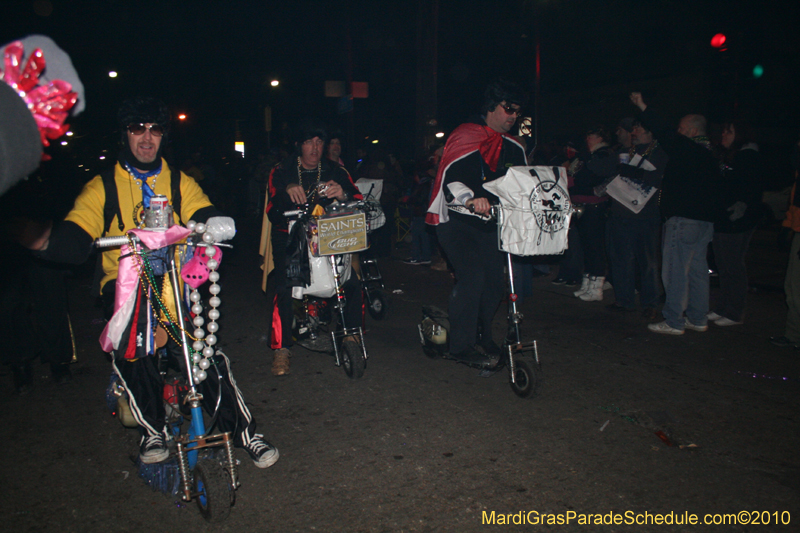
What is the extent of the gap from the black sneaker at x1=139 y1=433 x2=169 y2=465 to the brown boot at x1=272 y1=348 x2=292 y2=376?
5.62ft

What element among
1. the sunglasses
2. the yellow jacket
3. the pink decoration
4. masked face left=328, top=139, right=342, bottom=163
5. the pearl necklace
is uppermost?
masked face left=328, top=139, right=342, bottom=163

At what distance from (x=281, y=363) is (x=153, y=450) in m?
1.83

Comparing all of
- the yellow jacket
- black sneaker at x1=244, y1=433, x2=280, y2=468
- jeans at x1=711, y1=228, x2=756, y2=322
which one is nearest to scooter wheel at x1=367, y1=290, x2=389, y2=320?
black sneaker at x1=244, y1=433, x2=280, y2=468

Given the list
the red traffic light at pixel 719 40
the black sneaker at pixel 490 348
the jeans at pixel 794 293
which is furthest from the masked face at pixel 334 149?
the red traffic light at pixel 719 40

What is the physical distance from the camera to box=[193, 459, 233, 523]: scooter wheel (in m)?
2.64

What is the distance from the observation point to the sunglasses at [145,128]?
9.65 feet

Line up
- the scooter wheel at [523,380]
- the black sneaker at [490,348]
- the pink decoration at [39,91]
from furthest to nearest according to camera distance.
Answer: the black sneaker at [490,348], the scooter wheel at [523,380], the pink decoration at [39,91]

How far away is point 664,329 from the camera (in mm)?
5793

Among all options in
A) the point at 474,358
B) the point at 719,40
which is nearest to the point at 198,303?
the point at 474,358

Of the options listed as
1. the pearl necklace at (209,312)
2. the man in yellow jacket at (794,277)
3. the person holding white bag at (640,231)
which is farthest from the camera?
the person holding white bag at (640,231)

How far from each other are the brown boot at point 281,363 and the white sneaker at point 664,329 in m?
3.83

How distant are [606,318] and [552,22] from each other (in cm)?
2806

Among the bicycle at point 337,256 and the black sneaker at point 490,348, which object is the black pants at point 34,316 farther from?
the black sneaker at point 490,348

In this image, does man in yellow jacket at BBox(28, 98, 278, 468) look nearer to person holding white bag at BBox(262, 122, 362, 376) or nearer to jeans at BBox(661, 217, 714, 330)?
person holding white bag at BBox(262, 122, 362, 376)
